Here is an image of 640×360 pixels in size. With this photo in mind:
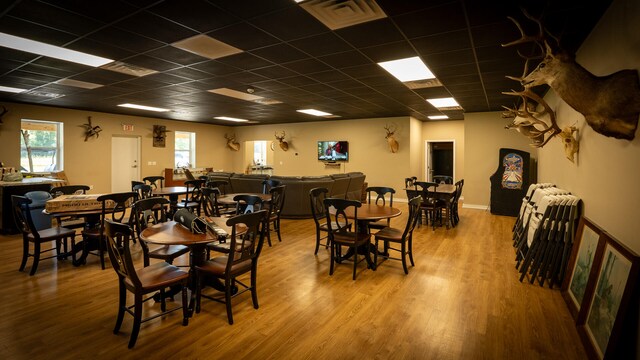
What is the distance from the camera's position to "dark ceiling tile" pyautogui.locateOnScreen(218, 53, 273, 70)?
13.5 ft

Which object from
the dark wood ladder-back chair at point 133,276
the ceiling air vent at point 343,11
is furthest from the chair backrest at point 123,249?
the ceiling air vent at point 343,11

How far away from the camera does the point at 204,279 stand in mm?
3338

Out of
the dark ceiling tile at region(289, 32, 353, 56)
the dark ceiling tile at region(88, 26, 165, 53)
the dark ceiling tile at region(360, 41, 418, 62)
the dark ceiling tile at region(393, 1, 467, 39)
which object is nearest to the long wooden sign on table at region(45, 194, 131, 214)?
the dark ceiling tile at region(88, 26, 165, 53)

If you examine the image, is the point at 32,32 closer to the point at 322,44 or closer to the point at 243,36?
the point at 243,36

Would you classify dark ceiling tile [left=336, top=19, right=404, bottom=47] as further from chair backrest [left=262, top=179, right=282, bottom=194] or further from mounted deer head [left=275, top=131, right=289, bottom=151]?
mounted deer head [left=275, top=131, right=289, bottom=151]

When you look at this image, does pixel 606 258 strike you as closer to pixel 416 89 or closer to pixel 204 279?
pixel 204 279

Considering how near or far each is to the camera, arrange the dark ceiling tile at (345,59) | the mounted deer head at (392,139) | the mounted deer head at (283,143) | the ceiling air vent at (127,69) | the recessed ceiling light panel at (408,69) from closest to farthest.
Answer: the dark ceiling tile at (345,59) → the recessed ceiling light panel at (408,69) → the ceiling air vent at (127,69) → the mounted deer head at (392,139) → the mounted deer head at (283,143)

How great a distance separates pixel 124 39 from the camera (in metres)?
→ 3.51

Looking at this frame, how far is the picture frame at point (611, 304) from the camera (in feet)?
6.48

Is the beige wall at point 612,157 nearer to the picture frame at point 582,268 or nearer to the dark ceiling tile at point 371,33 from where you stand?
the picture frame at point 582,268

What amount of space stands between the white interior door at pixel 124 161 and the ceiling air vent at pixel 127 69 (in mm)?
5849

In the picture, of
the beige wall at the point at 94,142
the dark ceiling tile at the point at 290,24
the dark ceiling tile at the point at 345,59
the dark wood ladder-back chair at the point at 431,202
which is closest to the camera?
the dark ceiling tile at the point at 290,24

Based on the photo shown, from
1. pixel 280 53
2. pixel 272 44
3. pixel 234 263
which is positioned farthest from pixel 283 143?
pixel 234 263

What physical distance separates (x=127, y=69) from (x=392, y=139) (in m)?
7.32
